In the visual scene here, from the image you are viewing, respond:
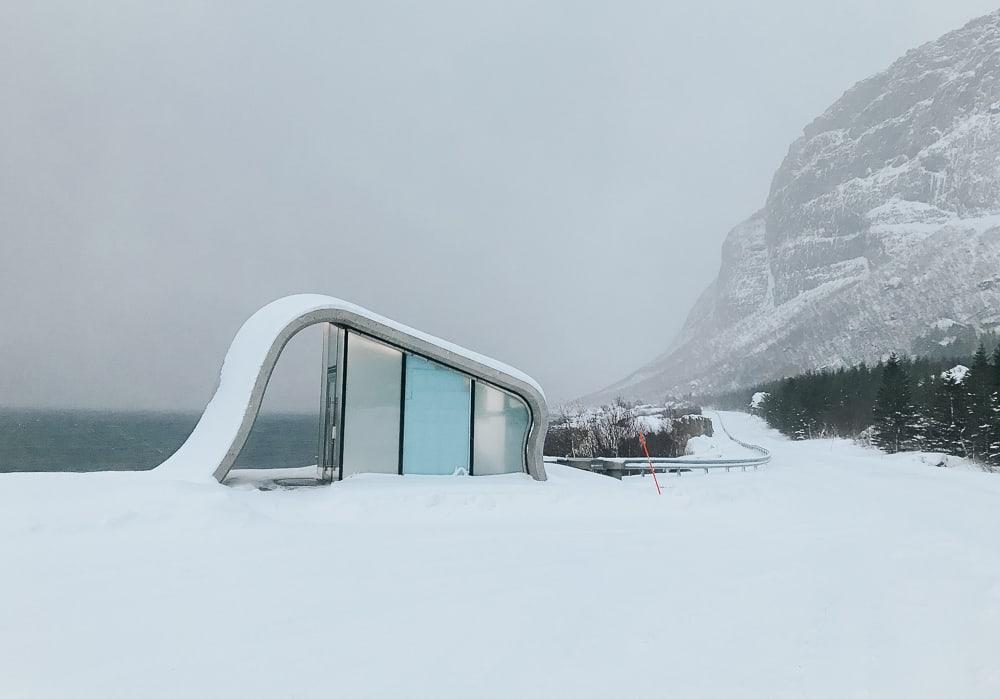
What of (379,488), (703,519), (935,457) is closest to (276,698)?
(379,488)

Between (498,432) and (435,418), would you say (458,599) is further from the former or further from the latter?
(498,432)

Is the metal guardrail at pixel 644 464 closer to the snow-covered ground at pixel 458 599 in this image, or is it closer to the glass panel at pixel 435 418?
the glass panel at pixel 435 418

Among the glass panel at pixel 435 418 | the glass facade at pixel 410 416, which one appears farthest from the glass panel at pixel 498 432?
the glass panel at pixel 435 418

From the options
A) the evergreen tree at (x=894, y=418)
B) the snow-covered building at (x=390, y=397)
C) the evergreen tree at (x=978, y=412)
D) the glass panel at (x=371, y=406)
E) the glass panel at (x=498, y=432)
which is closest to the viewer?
the snow-covered building at (x=390, y=397)

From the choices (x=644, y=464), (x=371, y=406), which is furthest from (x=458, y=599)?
(x=644, y=464)

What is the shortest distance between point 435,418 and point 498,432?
1554mm

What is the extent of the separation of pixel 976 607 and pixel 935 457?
37.8m

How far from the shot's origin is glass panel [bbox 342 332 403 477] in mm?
13633

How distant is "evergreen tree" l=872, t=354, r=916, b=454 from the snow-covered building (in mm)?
40750

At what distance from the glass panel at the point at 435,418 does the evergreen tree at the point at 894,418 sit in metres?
41.8

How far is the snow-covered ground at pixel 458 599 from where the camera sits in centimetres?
477

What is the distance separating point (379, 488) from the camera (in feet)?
40.1

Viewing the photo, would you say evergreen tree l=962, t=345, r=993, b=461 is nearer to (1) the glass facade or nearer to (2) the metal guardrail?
(2) the metal guardrail

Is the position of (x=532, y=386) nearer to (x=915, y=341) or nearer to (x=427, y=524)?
(x=427, y=524)
